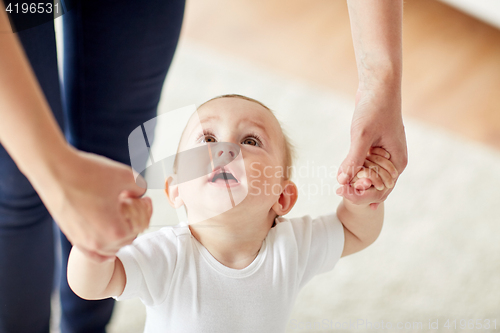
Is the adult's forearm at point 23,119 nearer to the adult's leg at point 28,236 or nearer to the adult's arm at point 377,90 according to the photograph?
the adult's leg at point 28,236

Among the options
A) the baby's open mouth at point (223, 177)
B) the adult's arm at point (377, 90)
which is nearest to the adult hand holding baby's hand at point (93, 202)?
the baby's open mouth at point (223, 177)

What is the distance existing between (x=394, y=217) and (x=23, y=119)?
110cm

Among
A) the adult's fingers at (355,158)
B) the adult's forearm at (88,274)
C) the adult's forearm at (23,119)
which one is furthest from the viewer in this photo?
the adult's fingers at (355,158)

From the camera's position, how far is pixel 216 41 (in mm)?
1896

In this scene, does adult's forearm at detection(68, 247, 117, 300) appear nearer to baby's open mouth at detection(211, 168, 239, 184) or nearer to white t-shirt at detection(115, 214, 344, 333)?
white t-shirt at detection(115, 214, 344, 333)

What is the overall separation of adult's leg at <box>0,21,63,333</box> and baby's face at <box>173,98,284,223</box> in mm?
219

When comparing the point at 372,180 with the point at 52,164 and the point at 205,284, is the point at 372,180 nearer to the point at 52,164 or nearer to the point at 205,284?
the point at 205,284

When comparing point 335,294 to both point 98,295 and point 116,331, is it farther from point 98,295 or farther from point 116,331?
point 98,295

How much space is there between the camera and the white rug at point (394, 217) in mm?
1018

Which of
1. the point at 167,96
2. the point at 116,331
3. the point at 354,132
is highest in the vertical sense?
the point at 167,96

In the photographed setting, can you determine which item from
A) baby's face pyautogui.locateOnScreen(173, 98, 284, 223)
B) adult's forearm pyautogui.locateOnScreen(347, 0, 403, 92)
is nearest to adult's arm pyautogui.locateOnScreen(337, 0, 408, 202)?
adult's forearm pyautogui.locateOnScreen(347, 0, 403, 92)

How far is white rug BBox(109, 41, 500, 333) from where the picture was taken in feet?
3.34

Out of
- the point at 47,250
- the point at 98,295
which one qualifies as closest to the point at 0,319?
the point at 47,250

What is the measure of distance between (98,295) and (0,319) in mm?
331
